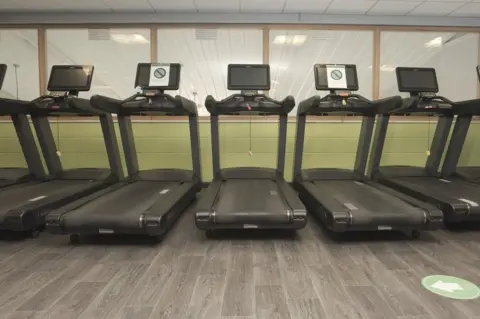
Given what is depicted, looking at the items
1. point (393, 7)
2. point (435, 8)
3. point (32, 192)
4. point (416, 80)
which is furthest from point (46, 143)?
point (435, 8)

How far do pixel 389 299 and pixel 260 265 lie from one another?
2.88 feet

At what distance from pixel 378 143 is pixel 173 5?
3.44m

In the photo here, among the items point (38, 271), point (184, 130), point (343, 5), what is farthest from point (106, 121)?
point (343, 5)

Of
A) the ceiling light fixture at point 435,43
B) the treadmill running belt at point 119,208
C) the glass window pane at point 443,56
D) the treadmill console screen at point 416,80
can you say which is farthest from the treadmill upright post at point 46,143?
the ceiling light fixture at point 435,43

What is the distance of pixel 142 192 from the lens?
3633 millimetres

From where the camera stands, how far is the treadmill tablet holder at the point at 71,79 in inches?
165

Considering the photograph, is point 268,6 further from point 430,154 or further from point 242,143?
point 430,154

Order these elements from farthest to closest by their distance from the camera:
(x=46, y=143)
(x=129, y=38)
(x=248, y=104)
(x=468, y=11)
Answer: (x=129, y=38) → (x=468, y=11) → (x=46, y=143) → (x=248, y=104)

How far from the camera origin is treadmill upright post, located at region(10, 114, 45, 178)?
424cm

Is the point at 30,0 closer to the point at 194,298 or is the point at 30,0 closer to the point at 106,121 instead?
the point at 106,121

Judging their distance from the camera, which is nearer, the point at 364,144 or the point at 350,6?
the point at 364,144

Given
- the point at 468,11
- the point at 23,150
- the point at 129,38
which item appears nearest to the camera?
the point at 23,150

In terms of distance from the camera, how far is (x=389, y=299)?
75.5 inches

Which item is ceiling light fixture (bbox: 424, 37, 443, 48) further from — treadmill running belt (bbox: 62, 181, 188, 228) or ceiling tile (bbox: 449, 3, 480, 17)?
treadmill running belt (bbox: 62, 181, 188, 228)
